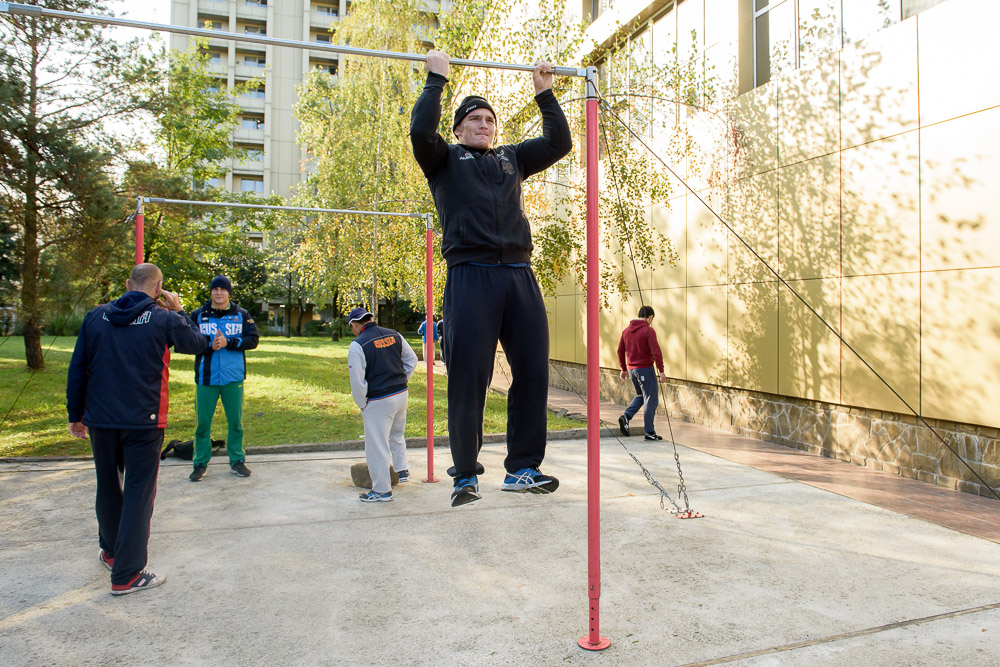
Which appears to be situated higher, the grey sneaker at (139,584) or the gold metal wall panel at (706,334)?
the gold metal wall panel at (706,334)

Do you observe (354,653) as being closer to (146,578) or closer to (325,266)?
(146,578)

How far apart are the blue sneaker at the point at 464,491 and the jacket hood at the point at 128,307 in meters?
2.43

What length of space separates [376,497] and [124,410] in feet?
7.99

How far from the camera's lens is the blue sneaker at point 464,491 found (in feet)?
9.05

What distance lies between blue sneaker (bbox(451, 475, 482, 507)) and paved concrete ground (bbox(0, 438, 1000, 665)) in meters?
0.76

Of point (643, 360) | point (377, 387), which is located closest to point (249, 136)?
point (643, 360)

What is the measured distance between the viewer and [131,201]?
467 inches

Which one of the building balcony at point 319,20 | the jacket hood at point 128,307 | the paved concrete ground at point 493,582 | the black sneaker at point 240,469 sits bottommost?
the paved concrete ground at point 493,582

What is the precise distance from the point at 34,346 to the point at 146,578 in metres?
15.7

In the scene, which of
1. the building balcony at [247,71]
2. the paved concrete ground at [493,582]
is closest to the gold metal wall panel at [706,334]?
the paved concrete ground at [493,582]

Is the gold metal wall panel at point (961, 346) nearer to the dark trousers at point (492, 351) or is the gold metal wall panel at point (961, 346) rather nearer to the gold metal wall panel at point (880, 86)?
the gold metal wall panel at point (880, 86)

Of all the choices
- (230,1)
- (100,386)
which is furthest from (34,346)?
(230,1)

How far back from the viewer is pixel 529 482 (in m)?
2.86

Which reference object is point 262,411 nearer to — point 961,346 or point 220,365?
point 220,365
